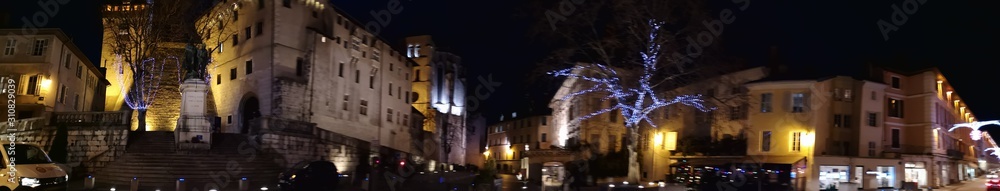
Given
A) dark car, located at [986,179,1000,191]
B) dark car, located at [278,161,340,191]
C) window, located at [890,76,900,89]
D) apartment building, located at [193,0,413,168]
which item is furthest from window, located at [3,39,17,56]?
window, located at [890,76,900,89]

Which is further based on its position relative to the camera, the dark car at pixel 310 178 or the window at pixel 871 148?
the window at pixel 871 148

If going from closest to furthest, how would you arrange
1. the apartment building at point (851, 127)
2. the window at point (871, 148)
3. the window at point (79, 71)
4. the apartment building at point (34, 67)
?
the apartment building at point (851, 127)
the apartment building at point (34, 67)
the window at point (871, 148)
the window at point (79, 71)

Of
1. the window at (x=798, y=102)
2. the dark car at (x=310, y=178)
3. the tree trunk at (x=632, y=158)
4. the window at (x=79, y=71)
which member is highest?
the window at (x=79, y=71)

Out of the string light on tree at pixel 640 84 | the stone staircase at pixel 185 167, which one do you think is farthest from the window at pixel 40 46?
the string light on tree at pixel 640 84

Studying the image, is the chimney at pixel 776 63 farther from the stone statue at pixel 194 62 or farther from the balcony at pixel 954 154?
the stone statue at pixel 194 62

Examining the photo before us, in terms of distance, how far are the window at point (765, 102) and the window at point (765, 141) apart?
51.8 inches

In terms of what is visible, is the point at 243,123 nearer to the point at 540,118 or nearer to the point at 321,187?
the point at 321,187

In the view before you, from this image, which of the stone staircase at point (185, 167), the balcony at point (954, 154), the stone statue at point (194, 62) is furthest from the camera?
the balcony at point (954, 154)

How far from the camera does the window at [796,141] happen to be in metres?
40.7

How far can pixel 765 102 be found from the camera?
41.7 metres

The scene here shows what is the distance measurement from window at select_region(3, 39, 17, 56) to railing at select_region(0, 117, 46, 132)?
325 inches

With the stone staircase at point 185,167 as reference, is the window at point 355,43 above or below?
above

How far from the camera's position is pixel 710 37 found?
2864 cm

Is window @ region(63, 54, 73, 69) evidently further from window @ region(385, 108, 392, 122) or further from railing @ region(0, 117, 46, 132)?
window @ region(385, 108, 392, 122)
